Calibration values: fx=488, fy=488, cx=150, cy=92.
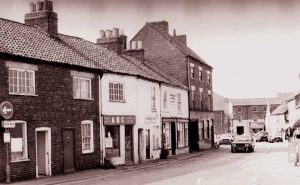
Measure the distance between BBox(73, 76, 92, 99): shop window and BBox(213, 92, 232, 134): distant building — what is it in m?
72.9

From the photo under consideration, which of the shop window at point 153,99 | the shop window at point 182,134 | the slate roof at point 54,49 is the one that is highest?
the slate roof at point 54,49

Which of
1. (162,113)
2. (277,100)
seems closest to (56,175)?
(162,113)

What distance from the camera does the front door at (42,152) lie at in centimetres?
2294

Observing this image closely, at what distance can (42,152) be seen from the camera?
23.1 meters

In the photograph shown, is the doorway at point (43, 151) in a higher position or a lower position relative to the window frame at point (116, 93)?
lower

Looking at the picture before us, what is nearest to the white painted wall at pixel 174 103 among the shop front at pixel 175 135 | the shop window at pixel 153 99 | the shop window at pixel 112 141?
the shop front at pixel 175 135

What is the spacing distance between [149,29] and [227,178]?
29.1 m

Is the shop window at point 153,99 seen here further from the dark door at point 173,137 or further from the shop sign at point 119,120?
the dark door at point 173,137

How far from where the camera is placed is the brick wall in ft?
68.4

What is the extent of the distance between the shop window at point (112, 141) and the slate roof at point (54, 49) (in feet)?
11.3

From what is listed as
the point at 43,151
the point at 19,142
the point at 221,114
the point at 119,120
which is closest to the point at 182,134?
the point at 119,120

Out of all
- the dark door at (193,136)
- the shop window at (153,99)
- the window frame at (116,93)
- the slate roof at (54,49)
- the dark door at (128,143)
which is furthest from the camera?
the dark door at (193,136)

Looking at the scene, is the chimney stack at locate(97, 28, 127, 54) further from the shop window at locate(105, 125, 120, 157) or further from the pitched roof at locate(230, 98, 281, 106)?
the pitched roof at locate(230, 98, 281, 106)

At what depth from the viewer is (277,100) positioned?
120375 mm
